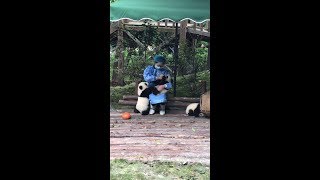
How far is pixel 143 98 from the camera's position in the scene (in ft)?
22.2

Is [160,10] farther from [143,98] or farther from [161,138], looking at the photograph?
[161,138]

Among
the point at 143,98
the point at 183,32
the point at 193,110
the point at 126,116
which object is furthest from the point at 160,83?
the point at 183,32

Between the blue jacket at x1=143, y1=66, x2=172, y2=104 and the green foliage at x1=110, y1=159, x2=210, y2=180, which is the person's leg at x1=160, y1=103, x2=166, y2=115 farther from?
the green foliage at x1=110, y1=159, x2=210, y2=180

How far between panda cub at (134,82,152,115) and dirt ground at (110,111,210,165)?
0.43 ft

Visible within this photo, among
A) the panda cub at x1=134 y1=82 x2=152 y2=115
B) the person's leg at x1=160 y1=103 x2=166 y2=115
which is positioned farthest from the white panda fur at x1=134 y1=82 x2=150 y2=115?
the person's leg at x1=160 y1=103 x2=166 y2=115

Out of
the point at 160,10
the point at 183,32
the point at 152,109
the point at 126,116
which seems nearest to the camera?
the point at 160,10

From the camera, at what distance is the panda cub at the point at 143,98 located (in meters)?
6.73

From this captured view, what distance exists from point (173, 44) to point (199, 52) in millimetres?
604

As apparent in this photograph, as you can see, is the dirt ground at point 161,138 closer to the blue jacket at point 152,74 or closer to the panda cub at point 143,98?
the panda cub at point 143,98

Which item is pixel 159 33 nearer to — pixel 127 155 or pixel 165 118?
pixel 165 118

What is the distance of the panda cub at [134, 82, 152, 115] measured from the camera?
6.73 metres

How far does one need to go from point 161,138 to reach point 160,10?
6.07 feet

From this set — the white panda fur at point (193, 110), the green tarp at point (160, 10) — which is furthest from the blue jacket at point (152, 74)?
the green tarp at point (160, 10)
